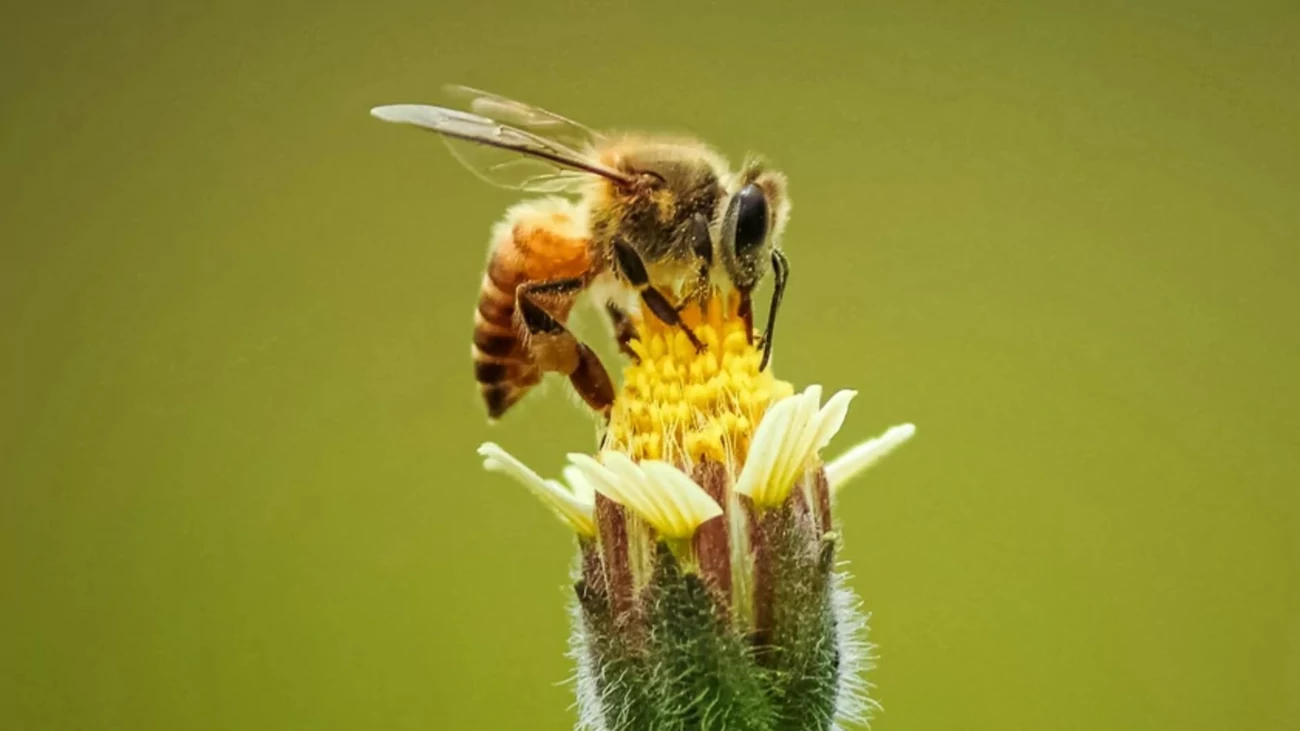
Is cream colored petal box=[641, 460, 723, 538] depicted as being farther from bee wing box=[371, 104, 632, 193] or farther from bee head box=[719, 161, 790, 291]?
bee wing box=[371, 104, 632, 193]

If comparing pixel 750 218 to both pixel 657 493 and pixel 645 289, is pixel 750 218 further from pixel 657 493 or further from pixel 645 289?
pixel 657 493

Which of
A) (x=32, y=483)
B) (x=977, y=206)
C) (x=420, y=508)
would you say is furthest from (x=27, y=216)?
(x=977, y=206)

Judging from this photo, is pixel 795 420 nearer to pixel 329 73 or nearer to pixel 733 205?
pixel 733 205

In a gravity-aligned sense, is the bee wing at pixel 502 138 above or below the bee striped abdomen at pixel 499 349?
above

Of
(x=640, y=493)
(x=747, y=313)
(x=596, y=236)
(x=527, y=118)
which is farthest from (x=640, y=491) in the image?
(x=527, y=118)

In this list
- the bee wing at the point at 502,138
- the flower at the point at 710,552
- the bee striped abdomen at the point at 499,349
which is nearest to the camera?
the flower at the point at 710,552

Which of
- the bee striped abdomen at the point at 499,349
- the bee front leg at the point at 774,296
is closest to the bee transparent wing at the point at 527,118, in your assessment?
the bee striped abdomen at the point at 499,349

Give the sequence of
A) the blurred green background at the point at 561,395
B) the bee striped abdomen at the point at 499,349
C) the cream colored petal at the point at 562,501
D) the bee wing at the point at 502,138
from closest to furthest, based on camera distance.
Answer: the cream colored petal at the point at 562,501
the bee wing at the point at 502,138
the bee striped abdomen at the point at 499,349
the blurred green background at the point at 561,395

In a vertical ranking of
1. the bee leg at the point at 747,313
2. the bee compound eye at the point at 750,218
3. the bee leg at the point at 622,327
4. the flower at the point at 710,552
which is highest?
the bee compound eye at the point at 750,218

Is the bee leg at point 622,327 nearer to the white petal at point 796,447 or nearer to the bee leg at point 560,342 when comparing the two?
the bee leg at point 560,342
